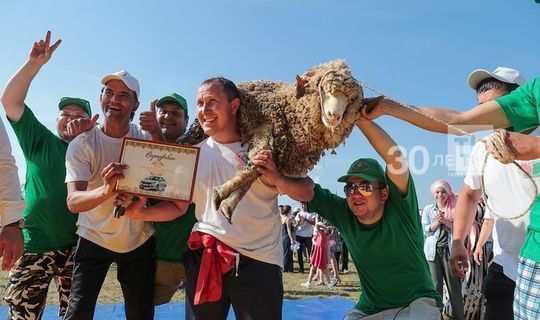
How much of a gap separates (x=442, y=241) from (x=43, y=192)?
485 cm

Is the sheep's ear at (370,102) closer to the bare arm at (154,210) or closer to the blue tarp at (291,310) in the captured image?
the bare arm at (154,210)

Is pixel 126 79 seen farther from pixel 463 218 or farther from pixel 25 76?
pixel 463 218

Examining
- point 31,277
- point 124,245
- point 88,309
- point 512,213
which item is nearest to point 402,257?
point 512,213

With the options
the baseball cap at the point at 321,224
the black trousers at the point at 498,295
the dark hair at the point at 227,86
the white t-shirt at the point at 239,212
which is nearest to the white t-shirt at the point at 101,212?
the white t-shirt at the point at 239,212

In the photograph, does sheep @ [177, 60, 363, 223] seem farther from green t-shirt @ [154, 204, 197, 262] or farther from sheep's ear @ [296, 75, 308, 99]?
green t-shirt @ [154, 204, 197, 262]

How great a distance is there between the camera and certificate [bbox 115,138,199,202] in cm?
250

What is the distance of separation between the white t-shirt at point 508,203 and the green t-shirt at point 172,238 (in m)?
1.99

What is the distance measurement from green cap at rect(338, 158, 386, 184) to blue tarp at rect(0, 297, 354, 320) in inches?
143

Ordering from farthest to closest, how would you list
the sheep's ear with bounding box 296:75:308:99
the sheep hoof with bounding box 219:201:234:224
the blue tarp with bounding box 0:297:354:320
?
the blue tarp with bounding box 0:297:354:320 → the sheep's ear with bounding box 296:75:308:99 → the sheep hoof with bounding box 219:201:234:224

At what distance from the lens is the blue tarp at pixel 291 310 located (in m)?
5.93

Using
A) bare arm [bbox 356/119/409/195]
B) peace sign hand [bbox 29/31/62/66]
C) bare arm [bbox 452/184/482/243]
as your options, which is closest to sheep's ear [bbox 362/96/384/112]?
bare arm [bbox 356/119/409/195]

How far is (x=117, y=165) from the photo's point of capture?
8.09 feet

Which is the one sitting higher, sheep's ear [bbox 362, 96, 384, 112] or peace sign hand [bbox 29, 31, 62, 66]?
peace sign hand [bbox 29, 31, 62, 66]

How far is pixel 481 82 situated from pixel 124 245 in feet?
8.91
